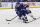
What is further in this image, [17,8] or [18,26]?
[17,8]

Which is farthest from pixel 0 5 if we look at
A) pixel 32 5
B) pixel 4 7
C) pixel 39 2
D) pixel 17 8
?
pixel 17 8

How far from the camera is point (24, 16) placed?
146 inches

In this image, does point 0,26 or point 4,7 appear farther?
point 4,7

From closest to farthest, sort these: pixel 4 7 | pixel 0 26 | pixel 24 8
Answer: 1. pixel 0 26
2. pixel 24 8
3. pixel 4 7

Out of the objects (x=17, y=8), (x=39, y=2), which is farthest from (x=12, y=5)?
(x=17, y=8)

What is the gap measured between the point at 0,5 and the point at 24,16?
505 centimetres

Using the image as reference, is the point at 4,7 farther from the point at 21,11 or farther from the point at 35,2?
the point at 21,11

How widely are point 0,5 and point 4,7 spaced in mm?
349

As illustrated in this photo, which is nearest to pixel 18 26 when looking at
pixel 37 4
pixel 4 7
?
pixel 4 7

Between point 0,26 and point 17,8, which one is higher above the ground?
point 17,8

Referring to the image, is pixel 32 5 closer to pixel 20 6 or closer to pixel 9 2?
pixel 9 2

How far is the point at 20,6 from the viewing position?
3.74 metres

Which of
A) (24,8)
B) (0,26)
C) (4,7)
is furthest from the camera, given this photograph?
(4,7)

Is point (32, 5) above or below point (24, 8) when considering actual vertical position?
below
